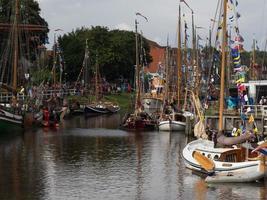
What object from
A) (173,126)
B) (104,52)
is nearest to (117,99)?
(104,52)

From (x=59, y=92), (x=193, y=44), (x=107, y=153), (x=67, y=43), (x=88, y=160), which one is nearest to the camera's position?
(x=88, y=160)

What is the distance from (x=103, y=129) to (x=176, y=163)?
1285 inches

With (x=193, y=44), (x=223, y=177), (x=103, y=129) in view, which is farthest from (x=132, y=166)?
(x=193, y=44)

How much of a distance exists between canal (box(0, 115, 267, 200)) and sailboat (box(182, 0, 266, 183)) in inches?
23.4

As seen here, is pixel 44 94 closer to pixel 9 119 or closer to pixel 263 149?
pixel 9 119

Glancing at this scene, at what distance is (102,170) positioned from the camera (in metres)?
45.0

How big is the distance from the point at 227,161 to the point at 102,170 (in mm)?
9464

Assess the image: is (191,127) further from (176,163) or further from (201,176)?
(201,176)

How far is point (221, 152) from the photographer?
4075 cm

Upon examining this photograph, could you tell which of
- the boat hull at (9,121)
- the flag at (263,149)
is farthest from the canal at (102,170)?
the flag at (263,149)

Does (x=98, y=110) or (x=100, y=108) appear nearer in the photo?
(x=98, y=110)

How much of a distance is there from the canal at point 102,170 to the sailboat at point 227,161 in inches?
23.4

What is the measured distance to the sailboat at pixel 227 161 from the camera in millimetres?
37938

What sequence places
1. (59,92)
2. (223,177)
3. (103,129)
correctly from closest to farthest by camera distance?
(223,177) → (103,129) → (59,92)
